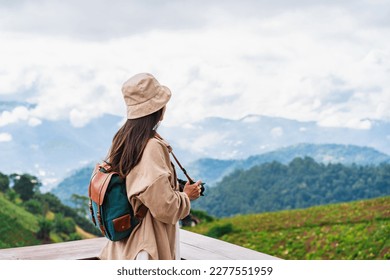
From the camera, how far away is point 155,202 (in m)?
1.97

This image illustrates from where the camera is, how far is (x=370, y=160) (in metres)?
25.9

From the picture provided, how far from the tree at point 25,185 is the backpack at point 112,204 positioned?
6817 mm

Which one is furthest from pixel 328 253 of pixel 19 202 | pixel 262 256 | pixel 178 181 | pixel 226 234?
pixel 19 202

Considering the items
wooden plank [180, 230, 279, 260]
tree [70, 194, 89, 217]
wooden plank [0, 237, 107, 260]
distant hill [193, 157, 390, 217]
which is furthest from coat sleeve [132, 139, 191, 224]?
distant hill [193, 157, 390, 217]

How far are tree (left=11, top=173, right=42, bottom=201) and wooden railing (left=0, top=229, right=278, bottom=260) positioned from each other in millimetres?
5698

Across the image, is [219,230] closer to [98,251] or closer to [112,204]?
[98,251]

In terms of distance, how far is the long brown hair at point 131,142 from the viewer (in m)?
2.01

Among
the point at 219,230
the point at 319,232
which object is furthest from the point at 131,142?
the point at 219,230

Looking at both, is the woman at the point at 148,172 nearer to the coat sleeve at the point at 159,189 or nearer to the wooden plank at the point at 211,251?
the coat sleeve at the point at 159,189

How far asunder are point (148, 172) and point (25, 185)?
23.0 ft

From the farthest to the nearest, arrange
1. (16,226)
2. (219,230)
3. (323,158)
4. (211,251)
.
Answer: (323,158)
(16,226)
(219,230)
(211,251)

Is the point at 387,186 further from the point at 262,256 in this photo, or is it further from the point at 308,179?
the point at 262,256

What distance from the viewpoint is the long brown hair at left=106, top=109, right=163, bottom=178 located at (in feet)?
6.60

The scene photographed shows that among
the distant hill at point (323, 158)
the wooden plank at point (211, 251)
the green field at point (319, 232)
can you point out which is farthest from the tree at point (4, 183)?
the distant hill at point (323, 158)
